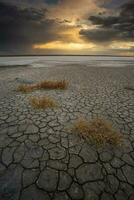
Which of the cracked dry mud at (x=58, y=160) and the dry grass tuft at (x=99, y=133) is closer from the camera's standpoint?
the cracked dry mud at (x=58, y=160)

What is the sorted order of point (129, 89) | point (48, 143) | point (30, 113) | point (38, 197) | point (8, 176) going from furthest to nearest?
point (129, 89) → point (30, 113) → point (48, 143) → point (8, 176) → point (38, 197)

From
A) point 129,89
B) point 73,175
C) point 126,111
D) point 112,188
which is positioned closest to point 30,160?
point 73,175

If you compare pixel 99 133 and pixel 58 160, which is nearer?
pixel 58 160

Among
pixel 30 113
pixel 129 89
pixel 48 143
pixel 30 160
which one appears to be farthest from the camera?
pixel 129 89

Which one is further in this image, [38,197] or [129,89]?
[129,89]

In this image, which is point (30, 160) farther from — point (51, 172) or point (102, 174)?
point (102, 174)

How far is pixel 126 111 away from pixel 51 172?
130 inches

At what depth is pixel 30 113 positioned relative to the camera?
4.16 meters

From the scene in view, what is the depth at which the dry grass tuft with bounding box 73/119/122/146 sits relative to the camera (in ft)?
9.34

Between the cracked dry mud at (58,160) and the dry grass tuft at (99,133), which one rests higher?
the dry grass tuft at (99,133)

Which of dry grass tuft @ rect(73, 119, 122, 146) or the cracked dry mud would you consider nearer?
the cracked dry mud

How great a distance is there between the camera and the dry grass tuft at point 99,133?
2848 mm

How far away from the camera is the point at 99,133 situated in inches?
121

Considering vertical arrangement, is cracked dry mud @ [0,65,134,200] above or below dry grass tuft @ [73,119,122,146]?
below
